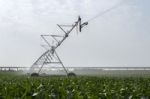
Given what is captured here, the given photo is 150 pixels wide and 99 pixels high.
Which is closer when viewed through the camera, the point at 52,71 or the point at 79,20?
the point at 79,20

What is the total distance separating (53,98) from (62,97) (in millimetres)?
469

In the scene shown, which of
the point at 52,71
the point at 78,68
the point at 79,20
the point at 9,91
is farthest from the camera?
the point at 78,68

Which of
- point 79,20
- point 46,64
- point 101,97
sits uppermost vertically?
point 79,20

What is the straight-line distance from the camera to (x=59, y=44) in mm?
64188

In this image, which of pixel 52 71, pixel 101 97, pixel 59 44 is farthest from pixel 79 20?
pixel 101 97

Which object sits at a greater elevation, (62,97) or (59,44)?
(59,44)

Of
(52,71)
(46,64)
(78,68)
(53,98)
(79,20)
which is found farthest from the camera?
(78,68)

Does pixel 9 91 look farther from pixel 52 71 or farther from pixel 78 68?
pixel 78 68

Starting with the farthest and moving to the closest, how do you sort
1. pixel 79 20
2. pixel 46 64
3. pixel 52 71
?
pixel 52 71 < pixel 46 64 < pixel 79 20

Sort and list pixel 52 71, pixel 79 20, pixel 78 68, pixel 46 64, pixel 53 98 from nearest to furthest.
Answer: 1. pixel 53 98
2. pixel 79 20
3. pixel 46 64
4. pixel 52 71
5. pixel 78 68

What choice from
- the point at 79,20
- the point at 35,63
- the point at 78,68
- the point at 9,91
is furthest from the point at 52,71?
the point at 9,91

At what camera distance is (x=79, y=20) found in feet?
188

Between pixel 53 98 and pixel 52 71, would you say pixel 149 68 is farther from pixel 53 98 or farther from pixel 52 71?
pixel 53 98

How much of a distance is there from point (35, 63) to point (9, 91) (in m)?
53.0
